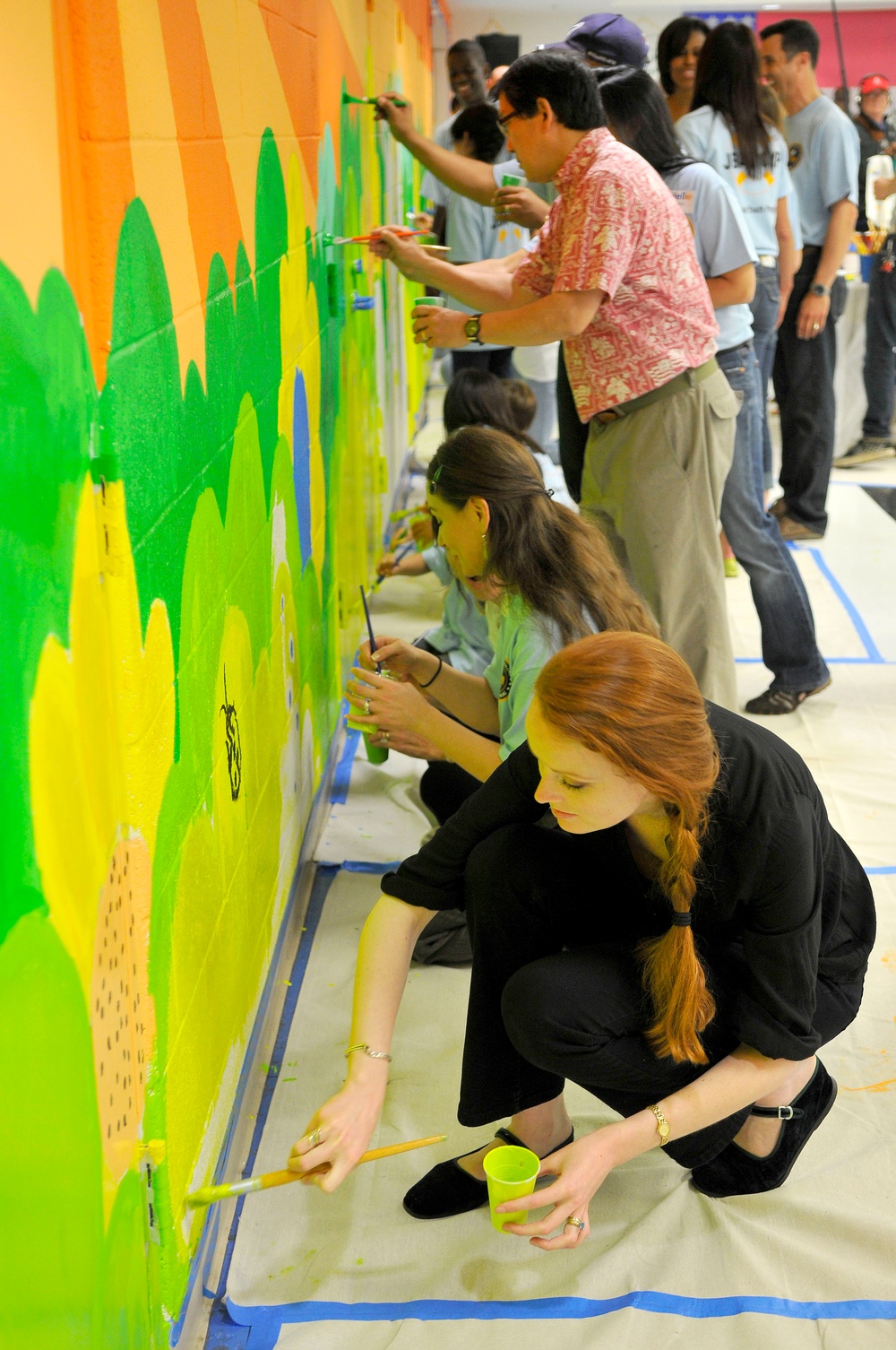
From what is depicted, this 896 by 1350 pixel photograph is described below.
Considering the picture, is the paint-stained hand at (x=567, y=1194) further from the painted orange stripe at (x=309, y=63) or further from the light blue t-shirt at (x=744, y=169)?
the light blue t-shirt at (x=744, y=169)

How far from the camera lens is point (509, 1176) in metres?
1.25

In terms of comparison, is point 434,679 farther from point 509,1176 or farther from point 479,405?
point 479,405

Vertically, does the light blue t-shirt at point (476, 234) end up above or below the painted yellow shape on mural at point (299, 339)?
above

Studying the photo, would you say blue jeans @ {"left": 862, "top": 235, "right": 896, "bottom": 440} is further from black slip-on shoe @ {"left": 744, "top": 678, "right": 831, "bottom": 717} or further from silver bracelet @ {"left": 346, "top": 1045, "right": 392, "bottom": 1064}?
silver bracelet @ {"left": 346, "top": 1045, "right": 392, "bottom": 1064}

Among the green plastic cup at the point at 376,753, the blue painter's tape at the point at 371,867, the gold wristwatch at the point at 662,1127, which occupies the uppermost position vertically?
the green plastic cup at the point at 376,753

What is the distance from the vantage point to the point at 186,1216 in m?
1.26

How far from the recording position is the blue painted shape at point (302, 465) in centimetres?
198

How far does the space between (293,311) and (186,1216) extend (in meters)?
1.30

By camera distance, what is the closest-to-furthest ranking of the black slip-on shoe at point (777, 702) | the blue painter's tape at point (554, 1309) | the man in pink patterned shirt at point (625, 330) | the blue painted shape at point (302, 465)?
1. the blue painter's tape at point (554, 1309)
2. the blue painted shape at point (302, 465)
3. the man in pink patterned shirt at point (625, 330)
4. the black slip-on shoe at point (777, 702)

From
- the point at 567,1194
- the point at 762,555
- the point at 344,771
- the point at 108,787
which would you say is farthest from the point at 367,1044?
the point at 762,555

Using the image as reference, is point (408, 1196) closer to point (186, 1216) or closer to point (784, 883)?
point (186, 1216)

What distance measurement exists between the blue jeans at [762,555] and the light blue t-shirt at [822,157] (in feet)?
4.12

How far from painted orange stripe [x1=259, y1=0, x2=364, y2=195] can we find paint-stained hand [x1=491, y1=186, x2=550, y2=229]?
0.41 m

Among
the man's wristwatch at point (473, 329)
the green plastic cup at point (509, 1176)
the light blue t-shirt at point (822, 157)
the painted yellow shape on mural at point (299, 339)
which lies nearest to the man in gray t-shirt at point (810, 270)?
the light blue t-shirt at point (822, 157)
